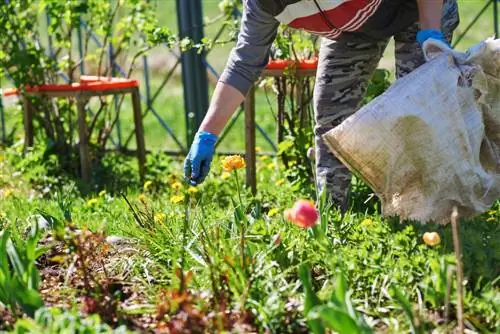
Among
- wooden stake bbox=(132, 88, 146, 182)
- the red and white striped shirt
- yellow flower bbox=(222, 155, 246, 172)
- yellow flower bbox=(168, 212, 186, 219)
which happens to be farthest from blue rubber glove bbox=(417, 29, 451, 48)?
wooden stake bbox=(132, 88, 146, 182)

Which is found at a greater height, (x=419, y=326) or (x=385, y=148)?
(x=385, y=148)

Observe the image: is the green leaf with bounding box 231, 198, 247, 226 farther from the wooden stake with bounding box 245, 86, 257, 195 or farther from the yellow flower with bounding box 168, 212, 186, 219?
the wooden stake with bounding box 245, 86, 257, 195

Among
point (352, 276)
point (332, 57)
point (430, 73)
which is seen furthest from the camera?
point (332, 57)

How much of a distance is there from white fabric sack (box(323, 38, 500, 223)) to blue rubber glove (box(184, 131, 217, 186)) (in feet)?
1.31

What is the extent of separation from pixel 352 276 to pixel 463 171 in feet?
1.87

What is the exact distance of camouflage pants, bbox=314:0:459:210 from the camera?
10.8 ft

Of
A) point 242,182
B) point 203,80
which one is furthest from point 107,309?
point 203,80

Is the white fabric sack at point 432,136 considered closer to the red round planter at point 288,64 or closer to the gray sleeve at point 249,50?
the gray sleeve at point 249,50

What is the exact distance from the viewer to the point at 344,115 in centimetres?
335

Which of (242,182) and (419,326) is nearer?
(419,326)

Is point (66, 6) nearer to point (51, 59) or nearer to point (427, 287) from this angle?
point (51, 59)

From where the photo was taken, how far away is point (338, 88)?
334cm

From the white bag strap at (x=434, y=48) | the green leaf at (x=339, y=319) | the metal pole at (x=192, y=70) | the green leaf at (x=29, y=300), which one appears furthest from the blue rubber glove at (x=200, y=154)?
the metal pole at (x=192, y=70)

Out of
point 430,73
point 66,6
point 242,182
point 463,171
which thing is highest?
point 66,6
